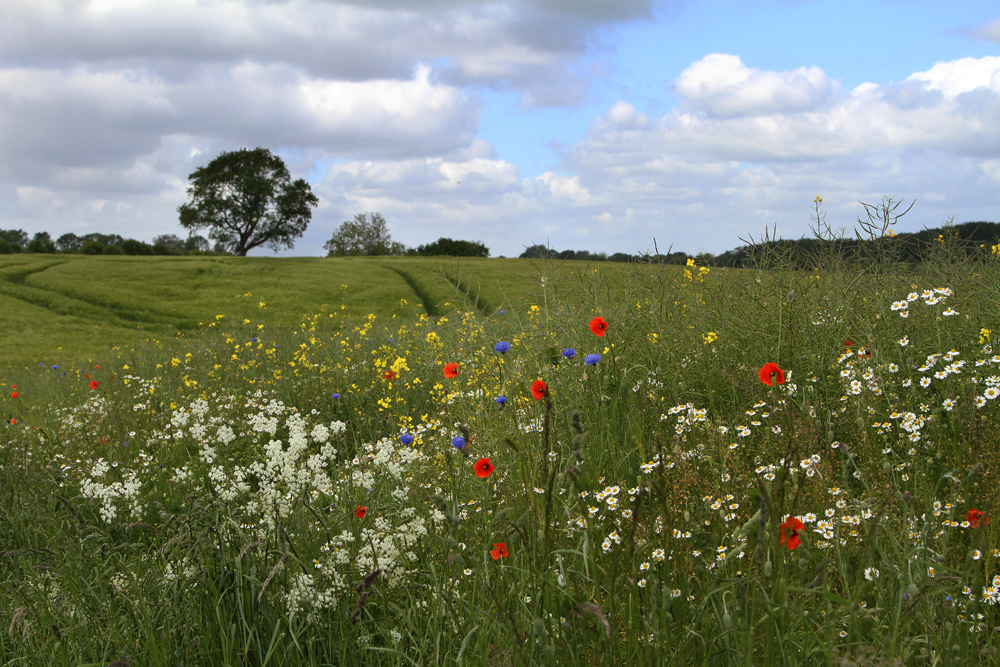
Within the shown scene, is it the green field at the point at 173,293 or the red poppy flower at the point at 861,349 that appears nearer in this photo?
the red poppy flower at the point at 861,349

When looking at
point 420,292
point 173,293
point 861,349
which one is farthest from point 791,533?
point 173,293

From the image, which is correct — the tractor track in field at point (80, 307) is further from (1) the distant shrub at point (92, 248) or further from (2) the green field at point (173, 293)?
(1) the distant shrub at point (92, 248)

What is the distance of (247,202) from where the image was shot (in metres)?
53.8

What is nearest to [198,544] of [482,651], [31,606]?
[31,606]

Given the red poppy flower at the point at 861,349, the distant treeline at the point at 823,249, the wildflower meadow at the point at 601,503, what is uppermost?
the distant treeline at the point at 823,249

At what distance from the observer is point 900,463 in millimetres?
2783

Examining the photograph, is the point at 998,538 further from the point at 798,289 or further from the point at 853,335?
the point at 798,289

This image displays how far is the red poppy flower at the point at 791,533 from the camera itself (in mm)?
1452

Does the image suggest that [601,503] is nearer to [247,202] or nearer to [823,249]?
[823,249]

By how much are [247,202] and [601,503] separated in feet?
189

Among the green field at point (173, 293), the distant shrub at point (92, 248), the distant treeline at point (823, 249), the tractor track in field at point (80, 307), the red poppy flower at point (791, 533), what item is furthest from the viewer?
the distant shrub at point (92, 248)

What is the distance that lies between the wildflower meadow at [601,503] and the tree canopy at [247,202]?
52.6 metres

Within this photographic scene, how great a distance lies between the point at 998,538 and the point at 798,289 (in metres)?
2.15

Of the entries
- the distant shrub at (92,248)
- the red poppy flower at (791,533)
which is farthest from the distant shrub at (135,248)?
the red poppy flower at (791,533)
